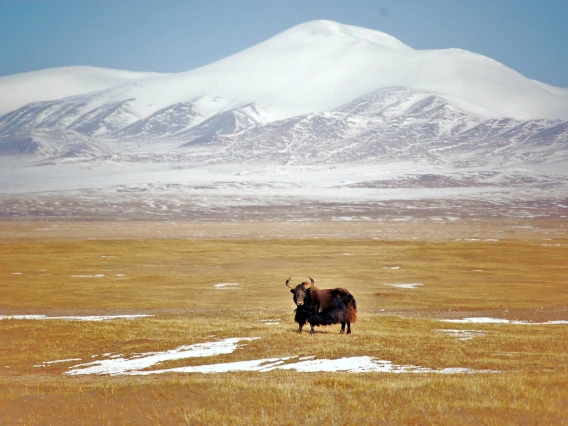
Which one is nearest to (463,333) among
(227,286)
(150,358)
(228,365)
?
(228,365)

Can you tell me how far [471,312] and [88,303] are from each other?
2280 cm

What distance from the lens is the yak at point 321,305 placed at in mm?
27000

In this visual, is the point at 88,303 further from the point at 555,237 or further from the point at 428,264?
the point at 555,237

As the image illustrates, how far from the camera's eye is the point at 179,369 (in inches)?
891

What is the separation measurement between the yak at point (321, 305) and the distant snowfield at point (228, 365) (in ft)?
8.45

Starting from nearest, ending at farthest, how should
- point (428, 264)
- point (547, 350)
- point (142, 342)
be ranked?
point (547, 350)
point (142, 342)
point (428, 264)

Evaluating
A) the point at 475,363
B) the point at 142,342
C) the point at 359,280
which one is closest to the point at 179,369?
the point at 142,342

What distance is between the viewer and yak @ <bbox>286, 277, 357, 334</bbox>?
27.0 m

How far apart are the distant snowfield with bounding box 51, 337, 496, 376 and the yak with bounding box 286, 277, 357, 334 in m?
2.58

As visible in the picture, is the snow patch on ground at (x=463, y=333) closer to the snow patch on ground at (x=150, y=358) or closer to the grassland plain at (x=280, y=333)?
the grassland plain at (x=280, y=333)

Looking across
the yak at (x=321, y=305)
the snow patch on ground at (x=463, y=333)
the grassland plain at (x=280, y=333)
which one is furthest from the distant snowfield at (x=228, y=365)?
the snow patch on ground at (x=463, y=333)

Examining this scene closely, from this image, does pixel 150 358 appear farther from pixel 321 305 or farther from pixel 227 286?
pixel 227 286

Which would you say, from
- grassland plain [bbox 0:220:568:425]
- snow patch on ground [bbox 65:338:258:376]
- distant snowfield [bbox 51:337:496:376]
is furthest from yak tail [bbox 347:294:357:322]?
distant snowfield [bbox 51:337:496:376]

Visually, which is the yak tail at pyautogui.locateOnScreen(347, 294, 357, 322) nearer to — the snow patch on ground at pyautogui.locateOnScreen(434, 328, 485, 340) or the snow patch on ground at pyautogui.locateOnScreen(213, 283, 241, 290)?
the snow patch on ground at pyautogui.locateOnScreen(434, 328, 485, 340)
